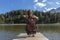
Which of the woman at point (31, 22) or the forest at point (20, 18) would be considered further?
the forest at point (20, 18)

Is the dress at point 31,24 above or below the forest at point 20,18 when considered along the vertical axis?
above

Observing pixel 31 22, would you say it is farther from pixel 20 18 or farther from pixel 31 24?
pixel 20 18

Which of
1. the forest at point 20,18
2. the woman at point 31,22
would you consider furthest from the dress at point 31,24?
the forest at point 20,18

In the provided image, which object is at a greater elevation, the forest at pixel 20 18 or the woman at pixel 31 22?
the woman at pixel 31 22

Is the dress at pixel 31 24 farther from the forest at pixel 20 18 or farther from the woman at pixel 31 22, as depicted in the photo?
the forest at pixel 20 18

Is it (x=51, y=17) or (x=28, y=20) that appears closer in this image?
(x=28, y=20)

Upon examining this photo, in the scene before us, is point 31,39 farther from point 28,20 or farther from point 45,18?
point 45,18

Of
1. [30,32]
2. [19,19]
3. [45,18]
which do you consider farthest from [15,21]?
[30,32]

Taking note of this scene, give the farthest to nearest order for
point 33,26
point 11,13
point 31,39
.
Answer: point 11,13
point 33,26
point 31,39

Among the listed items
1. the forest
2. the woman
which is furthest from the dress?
the forest

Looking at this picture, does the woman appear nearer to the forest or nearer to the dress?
the dress

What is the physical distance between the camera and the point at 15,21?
106 metres

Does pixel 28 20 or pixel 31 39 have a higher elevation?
pixel 28 20

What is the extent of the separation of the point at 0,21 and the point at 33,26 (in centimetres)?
8800
